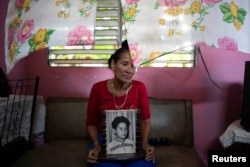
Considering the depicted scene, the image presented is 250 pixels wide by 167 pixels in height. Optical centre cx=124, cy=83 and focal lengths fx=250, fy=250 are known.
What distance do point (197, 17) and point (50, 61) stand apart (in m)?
1.17

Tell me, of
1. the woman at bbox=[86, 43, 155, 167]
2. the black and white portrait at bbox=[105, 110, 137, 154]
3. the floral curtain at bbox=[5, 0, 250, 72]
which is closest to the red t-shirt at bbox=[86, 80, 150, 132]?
the woman at bbox=[86, 43, 155, 167]

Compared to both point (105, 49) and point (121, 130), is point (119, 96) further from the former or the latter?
point (105, 49)

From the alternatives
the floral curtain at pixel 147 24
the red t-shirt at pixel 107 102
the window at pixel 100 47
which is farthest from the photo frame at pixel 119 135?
the window at pixel 100 47

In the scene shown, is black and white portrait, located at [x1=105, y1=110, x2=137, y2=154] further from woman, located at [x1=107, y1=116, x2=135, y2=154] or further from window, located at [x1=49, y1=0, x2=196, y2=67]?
window, located at [x1=49, y1=0, x2=196, y2=67]

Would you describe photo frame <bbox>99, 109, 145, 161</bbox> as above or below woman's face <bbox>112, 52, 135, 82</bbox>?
below

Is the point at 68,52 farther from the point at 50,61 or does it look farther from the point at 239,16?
the point at 239,16

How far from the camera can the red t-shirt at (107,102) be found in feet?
4.37

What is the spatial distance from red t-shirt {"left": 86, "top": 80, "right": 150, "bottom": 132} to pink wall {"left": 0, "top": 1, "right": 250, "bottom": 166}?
1.89 feet

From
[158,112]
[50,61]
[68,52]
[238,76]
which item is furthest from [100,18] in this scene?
[238,76]

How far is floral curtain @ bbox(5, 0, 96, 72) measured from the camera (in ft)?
5.89

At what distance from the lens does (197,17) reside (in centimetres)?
175

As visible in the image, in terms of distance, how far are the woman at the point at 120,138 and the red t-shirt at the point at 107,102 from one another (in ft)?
0.47

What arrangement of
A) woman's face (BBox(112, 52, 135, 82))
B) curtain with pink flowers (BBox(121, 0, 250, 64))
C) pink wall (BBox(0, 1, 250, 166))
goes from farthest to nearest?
1. pink wall (BBox(0, 1, 250, 166))
2. curtain with pink flowers (BBox(121, 0, 250, 64))
3. woman's face (BBox(112, 52, 135, 82))

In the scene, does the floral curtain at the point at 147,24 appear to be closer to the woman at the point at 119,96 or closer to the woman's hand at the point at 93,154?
the woman at the point at 119,96
